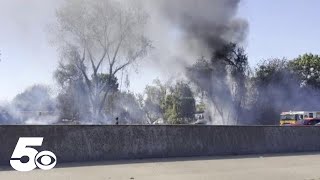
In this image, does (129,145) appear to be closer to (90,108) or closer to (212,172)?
(212,172)

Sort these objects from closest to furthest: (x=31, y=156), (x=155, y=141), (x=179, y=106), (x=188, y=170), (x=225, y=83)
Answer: (x=188, y=170) < (x=31, y=156) < (x=155, y=141) < (x=225, y=83) < (x=179, y=106)

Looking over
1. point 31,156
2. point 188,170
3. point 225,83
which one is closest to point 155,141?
point 188,170

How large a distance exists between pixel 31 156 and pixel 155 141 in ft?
13.6

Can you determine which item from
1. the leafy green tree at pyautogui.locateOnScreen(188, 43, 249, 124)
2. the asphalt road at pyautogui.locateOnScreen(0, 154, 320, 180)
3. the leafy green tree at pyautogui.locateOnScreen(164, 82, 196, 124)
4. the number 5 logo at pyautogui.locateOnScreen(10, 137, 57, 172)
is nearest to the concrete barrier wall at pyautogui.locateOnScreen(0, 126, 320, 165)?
the number 5 logo at pyautogui.locateOnScreen(10, 137, 57, 172)

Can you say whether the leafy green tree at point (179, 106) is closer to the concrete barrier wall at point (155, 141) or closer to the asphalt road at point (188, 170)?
the concrete barrier wall at point (155, 141)

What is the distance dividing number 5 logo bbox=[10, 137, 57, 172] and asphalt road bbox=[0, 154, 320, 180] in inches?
22.2

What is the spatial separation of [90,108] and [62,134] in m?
33.4

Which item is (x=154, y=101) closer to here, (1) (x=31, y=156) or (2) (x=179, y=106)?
(2) (x=179, y=106)

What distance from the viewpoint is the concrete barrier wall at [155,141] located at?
516 inches

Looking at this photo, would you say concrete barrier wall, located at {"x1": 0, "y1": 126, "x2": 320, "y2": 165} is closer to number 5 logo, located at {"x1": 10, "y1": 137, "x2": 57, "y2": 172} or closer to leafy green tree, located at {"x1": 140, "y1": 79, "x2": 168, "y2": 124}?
number 5 logo, located at {"x1": 10, "y1": 137, "x2": 57, "y2": 172}

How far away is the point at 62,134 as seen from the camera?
43.9 ft

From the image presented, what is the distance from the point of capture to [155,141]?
1501cm

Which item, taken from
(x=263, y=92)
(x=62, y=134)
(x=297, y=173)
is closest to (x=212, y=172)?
(x=297, y=173)

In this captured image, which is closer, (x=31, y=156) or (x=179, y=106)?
(x=31, y=156)
